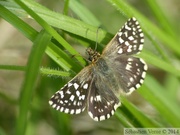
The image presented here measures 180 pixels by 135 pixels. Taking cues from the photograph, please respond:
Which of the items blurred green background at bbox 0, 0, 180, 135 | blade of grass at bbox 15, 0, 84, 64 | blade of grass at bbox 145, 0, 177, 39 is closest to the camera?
blade of grass at bbox 15, 0, 84, 64

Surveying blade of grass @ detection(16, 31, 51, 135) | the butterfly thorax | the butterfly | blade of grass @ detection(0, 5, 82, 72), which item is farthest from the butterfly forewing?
blade of grass @ detection(16, 31, 51, 135)

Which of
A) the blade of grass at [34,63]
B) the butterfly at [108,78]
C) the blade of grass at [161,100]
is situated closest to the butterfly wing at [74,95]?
the butterfly at [108,78]

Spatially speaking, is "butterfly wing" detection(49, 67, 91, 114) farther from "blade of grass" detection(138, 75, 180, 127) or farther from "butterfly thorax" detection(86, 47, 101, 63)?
"blade of grass" detection(138, 75, 180, 127)

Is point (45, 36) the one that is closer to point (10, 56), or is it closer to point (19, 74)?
point (10, 56)

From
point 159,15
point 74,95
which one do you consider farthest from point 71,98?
point 159,15

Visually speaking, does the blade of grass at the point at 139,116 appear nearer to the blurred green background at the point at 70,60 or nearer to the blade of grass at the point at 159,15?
the blurred green background at the point at 70,60

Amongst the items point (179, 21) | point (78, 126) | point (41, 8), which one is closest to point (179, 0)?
point (179, 21)

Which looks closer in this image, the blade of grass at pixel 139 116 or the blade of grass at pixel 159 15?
the blade of grass at pixel 139 116
